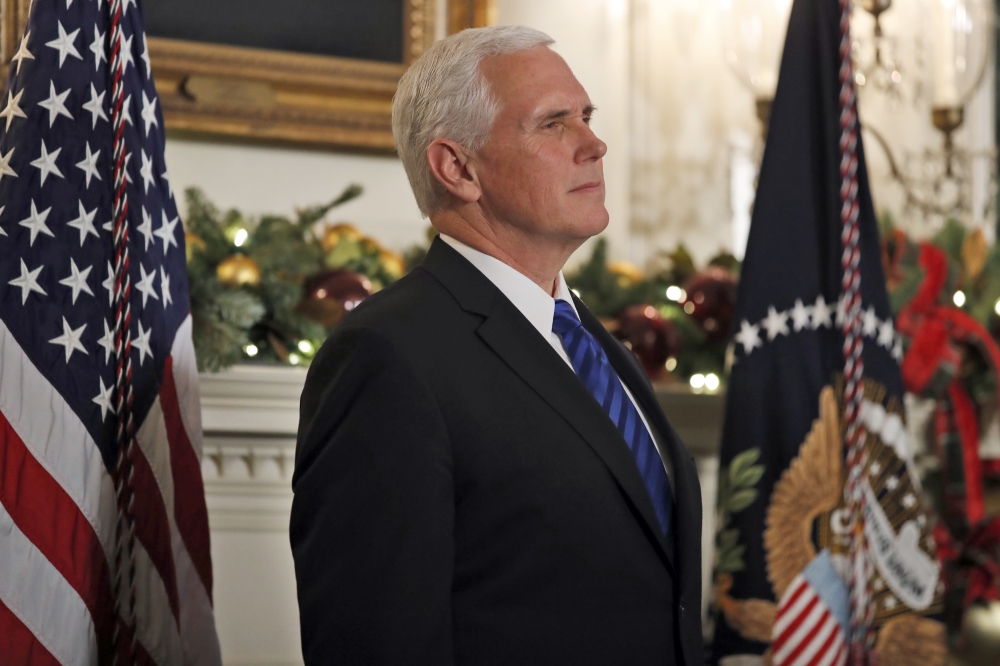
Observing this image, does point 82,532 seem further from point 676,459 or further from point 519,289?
point 676,459

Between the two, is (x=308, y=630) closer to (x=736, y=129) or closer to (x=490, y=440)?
(x=490, y=440)

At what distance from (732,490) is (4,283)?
1554 millimetres

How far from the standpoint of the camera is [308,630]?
1.41 m

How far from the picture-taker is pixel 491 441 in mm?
1481

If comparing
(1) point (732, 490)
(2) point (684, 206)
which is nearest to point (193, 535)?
(1) point (732, 490)

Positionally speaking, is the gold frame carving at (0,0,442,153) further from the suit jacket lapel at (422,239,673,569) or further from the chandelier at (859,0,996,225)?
the suit jacket lapel at (422,239,673,569)

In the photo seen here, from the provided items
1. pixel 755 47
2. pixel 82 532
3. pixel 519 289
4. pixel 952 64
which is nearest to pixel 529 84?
pixel 519 289

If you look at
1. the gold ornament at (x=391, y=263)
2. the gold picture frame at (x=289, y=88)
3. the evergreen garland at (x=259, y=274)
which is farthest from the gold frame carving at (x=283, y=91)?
the gold ornament at (x=391, y=263)

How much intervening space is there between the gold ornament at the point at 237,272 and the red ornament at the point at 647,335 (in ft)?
2.91

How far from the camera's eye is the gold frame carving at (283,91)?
289 cm

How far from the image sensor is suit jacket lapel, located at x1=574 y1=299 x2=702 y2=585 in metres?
1.63

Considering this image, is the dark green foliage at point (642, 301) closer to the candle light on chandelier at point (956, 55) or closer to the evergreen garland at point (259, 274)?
the evergreen garland at point (259, 274)

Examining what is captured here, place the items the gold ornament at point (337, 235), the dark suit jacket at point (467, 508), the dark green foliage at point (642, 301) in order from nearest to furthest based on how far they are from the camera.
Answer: the dark suit jacket at point (467, 508) < the gold ornament at point (337, 235) < the dark green foliage at point (642, 301)

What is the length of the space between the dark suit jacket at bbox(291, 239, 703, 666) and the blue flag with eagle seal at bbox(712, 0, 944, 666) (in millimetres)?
939
